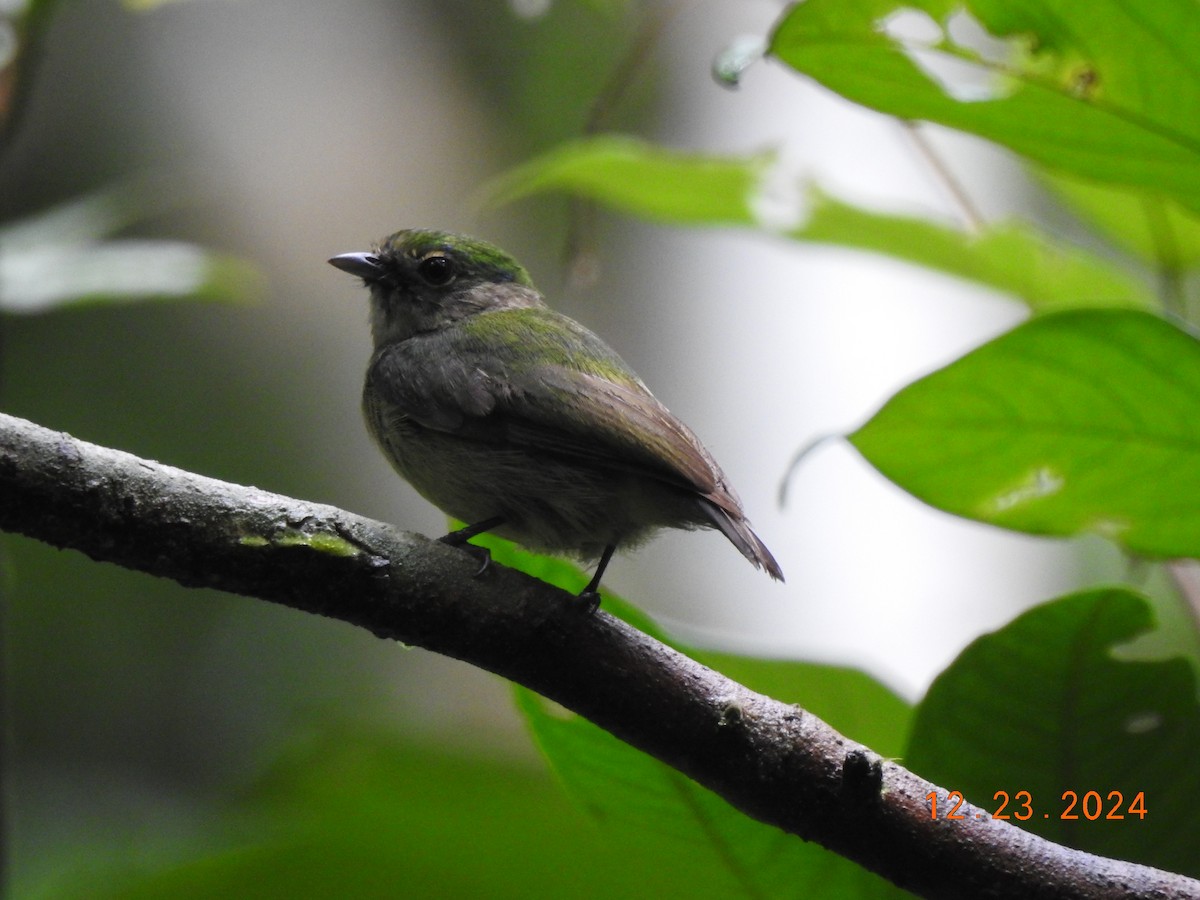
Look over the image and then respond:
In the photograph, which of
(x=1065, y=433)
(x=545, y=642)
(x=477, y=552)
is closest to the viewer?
(x=545, y=642)

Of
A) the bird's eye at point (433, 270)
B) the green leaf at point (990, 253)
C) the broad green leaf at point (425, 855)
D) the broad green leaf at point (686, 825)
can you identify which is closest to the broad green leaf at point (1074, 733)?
the broad green leaf at point (686, 825)

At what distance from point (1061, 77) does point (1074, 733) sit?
102 cm

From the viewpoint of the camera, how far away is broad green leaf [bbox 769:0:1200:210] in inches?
68.5

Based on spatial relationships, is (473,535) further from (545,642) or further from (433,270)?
(433,270)

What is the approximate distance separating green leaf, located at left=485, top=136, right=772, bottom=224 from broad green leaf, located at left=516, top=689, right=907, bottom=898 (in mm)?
1176

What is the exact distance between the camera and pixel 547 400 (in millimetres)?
2143

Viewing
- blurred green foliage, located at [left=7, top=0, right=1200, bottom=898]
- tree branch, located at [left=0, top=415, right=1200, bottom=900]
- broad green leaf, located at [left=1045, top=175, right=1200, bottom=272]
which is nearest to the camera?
tree branch, located at [left=0, top=415, right=1200, bottom=900]

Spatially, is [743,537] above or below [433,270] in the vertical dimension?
below

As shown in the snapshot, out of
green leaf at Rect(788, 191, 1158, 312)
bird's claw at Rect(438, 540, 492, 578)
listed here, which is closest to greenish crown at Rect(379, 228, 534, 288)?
green leaf at Rect(788, 191, 1158, 312)

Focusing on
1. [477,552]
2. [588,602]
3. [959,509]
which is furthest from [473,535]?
[959,509]

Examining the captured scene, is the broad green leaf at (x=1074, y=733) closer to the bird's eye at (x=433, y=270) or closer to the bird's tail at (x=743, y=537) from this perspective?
the bird's tail at (x=743, y=537)

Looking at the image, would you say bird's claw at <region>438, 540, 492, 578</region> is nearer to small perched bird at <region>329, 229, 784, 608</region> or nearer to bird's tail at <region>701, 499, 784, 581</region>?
small perched bird at <region>329, 229, 784, 608</region>

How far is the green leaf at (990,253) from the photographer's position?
8.26 feet

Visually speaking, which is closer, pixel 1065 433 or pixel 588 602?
pixel 588 602
